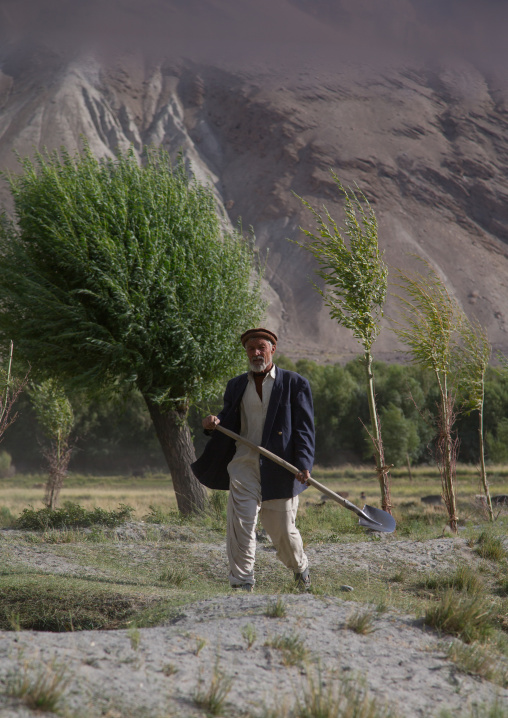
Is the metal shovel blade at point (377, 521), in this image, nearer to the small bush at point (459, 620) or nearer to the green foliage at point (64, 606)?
the small bush at point (459, 620)

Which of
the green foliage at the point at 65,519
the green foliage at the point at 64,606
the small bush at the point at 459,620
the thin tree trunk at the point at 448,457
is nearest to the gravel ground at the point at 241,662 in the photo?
the small bush at the point at 459,620

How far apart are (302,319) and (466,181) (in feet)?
125

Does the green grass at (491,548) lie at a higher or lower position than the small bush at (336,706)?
lower

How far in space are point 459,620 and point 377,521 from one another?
7.50 ft

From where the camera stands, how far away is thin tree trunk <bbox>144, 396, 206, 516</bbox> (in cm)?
1218

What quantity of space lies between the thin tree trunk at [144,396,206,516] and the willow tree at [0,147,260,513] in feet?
0.06

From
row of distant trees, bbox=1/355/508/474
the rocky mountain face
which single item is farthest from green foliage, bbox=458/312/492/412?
the rocky mountain face

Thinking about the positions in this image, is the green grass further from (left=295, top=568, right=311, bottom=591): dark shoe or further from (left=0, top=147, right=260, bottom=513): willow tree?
(left=0, top=147, right=260, bottom=513): willow tree

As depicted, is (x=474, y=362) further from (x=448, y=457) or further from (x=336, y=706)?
(x=336, y=706)

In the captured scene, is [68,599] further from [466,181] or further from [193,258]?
[466,181]

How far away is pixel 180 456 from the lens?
1231 cm

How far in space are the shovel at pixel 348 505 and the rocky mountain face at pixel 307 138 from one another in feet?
243

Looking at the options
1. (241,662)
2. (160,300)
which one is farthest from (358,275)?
(241,662)

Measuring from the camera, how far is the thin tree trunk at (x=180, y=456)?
12180mm
